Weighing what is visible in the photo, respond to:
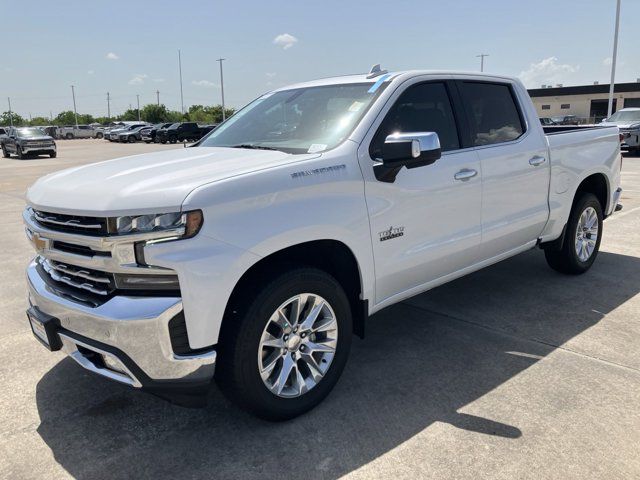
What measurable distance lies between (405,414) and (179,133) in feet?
138

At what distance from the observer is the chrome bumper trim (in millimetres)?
2488

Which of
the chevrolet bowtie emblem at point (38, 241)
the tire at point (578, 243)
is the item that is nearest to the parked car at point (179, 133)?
the tire at point (578, 243)

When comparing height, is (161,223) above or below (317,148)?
below

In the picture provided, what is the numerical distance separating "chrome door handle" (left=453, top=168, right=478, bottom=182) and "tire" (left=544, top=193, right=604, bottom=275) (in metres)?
1.95

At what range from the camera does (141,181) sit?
8.99 ft

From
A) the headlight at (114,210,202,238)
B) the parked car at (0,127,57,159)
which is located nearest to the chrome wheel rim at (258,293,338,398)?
the headlight at (114,210,202,238)

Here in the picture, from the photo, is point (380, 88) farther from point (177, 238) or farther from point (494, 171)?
point (177, 238)

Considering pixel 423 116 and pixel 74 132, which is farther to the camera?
pixel 74 132

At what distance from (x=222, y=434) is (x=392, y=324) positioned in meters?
1.93

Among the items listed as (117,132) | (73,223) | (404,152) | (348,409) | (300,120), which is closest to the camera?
(73,223)

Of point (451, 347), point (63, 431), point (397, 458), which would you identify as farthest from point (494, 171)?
point (63, 431)

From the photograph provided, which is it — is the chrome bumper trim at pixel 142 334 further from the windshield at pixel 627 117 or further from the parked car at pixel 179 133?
the parked car at pixel 179 133

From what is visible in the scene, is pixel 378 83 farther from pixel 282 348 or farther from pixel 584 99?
pixel 584 99

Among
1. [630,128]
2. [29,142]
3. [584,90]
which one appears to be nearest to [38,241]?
[630,128]
